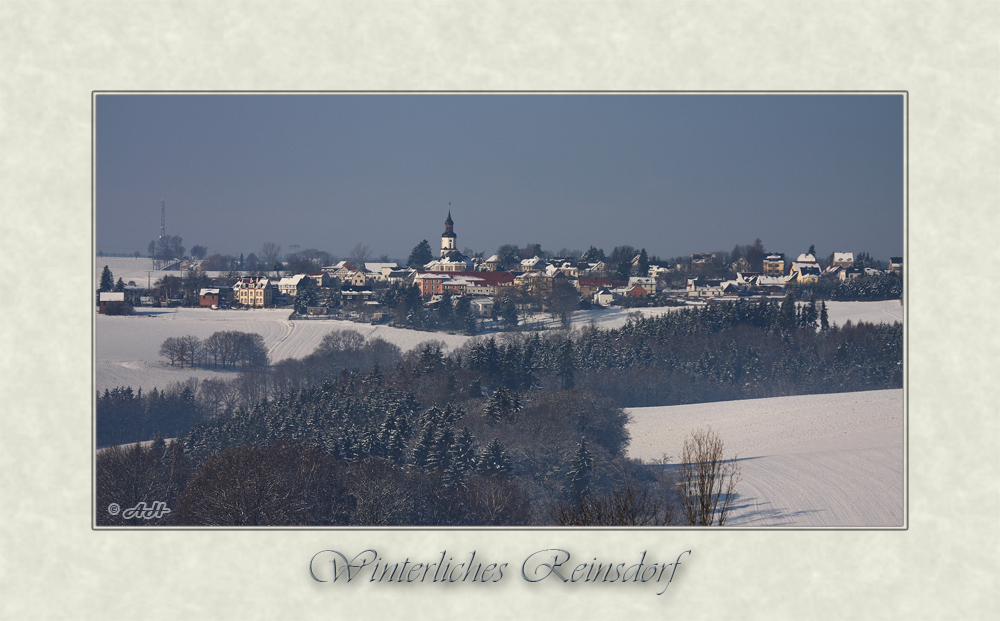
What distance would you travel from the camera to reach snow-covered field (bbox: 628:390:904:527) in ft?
42.6

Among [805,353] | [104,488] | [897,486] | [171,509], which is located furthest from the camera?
[805,353]

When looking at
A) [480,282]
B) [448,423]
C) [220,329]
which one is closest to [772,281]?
[480,282]

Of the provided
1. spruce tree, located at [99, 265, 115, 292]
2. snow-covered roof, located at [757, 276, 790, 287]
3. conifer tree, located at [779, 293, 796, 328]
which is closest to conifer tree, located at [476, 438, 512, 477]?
spruce tree, located at [99, 265, 115, 292]

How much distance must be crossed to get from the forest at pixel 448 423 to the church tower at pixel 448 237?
2.83 m

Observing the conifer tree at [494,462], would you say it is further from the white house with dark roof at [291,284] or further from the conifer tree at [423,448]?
the white house with dark roof at [291,284]

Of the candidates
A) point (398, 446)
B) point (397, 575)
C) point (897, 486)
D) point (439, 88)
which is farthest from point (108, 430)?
point (897, 486)

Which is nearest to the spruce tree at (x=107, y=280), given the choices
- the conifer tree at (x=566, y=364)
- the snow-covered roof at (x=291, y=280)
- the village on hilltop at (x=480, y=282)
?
the village on hilltop at (x=480, y=282)

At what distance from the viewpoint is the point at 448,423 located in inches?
646

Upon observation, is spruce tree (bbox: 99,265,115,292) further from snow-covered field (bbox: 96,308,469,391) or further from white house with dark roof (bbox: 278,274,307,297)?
white house with dark roof (bbox: 278,274,307,297)

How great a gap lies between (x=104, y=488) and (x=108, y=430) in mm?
1947

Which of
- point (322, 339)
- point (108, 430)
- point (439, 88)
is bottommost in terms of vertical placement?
point (108, 430)

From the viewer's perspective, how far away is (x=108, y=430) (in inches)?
562

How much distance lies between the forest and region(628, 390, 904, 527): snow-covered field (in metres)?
0.92

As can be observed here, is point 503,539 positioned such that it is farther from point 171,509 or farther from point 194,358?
point 194,358
